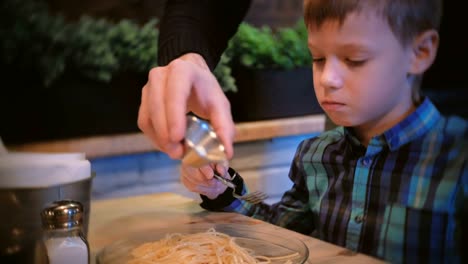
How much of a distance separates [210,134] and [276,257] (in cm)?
17

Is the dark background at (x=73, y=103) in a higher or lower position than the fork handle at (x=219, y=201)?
higher

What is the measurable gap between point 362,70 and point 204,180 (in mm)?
247

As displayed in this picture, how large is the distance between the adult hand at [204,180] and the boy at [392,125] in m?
0.14

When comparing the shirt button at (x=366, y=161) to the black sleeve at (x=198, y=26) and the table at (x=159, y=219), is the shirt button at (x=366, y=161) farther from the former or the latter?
the black sleeve at (x=198, y=26)

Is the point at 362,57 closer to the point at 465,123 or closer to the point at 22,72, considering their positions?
the point at 465,123

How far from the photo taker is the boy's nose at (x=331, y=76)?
0.48 metres

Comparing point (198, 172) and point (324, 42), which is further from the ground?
point (324, 42)

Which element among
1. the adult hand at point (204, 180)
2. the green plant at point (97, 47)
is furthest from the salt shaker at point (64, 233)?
the green plant at point (97, 47)

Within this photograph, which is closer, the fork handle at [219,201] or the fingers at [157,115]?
the fingers at [157,115]

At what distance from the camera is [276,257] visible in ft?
1.86

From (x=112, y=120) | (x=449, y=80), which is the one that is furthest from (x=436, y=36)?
(x=112, y=120)

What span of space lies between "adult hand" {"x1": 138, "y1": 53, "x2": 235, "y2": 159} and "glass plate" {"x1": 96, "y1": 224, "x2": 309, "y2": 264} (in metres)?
0.12

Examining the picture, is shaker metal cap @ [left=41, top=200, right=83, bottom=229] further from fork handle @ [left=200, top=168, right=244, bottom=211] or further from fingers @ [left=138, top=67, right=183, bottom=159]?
fork handle @ [left=200, top=168, right=244, bottom=211]

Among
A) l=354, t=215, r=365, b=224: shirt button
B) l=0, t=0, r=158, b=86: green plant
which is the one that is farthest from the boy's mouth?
l=0, t=0, r=158, b=86: green plant
